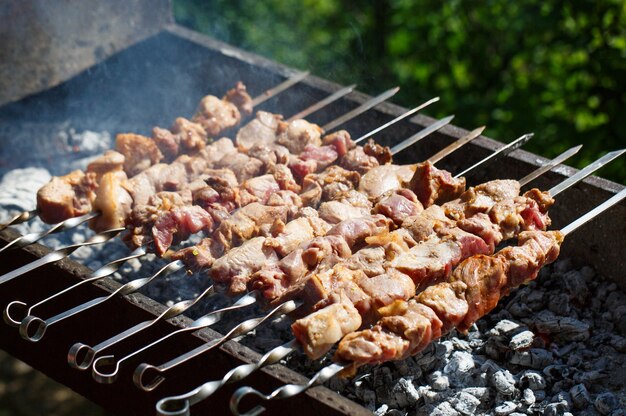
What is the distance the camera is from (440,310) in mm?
3408

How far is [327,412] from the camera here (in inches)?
122

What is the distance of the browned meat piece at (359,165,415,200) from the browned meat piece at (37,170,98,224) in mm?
1423

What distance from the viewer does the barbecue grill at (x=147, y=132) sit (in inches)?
136

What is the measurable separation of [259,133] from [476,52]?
3.38 metres

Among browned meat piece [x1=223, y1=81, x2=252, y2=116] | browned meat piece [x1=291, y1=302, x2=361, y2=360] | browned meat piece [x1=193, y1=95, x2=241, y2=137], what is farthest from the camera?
browned meat piece [x1=223, y1=81, x2=252, y2=116]

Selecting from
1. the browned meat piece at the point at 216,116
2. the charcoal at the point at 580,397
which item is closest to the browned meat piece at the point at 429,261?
the charcoal at the point at 580,397

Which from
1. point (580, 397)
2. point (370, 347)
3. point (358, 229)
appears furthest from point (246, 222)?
point (580, 397)

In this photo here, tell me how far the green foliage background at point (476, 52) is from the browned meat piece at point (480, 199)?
7.84 ft

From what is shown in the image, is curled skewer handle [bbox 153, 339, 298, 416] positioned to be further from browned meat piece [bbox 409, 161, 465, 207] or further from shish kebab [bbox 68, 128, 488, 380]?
browned meat piece [bbox 409, 161, 465, 207]

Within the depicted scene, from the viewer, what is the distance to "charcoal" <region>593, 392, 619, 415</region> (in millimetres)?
3697

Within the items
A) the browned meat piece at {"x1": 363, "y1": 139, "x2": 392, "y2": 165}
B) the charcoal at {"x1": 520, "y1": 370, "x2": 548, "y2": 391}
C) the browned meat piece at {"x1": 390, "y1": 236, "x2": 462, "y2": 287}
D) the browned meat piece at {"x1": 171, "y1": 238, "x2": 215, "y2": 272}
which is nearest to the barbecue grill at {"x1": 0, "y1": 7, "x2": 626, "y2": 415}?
the browned meat piece at {"x1": 171, "y1": 238, "x2": 215, "y2": 272}

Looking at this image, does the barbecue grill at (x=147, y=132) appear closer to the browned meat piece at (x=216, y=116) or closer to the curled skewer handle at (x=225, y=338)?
the curled skewer handle at (x=225, y=338)

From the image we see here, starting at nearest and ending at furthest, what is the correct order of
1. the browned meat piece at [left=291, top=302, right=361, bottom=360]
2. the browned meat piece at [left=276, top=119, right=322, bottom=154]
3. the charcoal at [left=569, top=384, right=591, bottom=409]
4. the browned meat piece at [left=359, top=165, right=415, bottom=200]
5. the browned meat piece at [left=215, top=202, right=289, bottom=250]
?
the browned meat piece at [left=291, top=302, right=361, bottom=360] < the charcoal at [left=569, top=384, right=591, bottom=409] < the browned meat piece at [left=215, top=202, right=289, bottom=250] < the browned meat piece at [left=359, top=165, right=415, bottom=200] < the browned meat piece at [left=276, top=119, right=322, bottom=154]

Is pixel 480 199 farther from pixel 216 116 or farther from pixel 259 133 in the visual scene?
pixel 216 116
